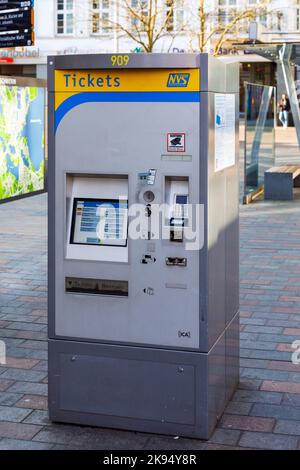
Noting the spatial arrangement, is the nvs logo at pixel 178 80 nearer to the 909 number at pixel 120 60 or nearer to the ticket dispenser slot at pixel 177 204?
the 909 number at pixel 120 60

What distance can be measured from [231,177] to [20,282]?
3.97 meters

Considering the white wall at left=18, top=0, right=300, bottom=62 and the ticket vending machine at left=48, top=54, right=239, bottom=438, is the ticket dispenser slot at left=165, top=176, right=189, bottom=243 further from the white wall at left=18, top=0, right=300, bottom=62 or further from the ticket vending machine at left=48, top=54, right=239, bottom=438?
the white wall at left=18, top=0, right=300, bottom=62

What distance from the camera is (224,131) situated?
4.76 m

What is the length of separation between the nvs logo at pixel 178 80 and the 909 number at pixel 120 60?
0.24 meters

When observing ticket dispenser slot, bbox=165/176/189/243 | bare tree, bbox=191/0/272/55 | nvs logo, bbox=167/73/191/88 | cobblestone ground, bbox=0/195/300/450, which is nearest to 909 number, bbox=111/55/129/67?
nvs logo, bbox=167/73/191/88

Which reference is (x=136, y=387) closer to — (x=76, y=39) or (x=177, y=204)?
(x=177, y=204)

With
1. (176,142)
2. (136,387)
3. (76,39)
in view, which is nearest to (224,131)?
(176,142)

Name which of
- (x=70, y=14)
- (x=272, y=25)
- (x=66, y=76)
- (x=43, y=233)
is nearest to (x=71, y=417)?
(x=66, y=76)

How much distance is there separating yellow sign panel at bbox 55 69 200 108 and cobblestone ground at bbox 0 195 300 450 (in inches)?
69.7

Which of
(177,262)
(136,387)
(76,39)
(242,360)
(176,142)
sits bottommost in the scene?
(242,360)

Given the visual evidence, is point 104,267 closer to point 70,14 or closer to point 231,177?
point 231,177

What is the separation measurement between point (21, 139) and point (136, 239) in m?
5.05

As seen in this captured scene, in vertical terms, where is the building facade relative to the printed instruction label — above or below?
above

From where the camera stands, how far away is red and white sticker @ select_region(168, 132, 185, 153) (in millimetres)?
4309
